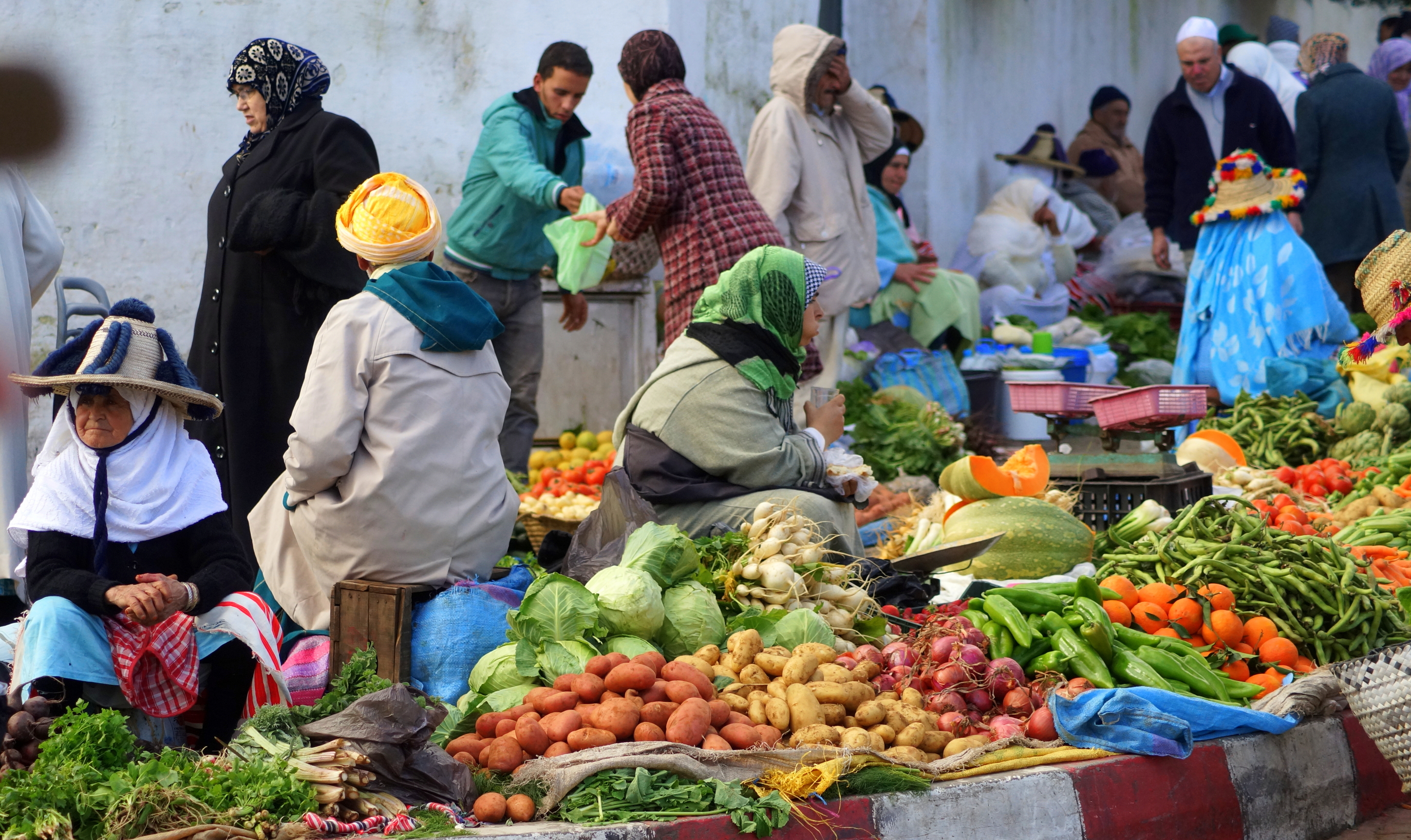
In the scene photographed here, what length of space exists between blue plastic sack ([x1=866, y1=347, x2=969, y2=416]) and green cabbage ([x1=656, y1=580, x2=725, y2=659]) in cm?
523

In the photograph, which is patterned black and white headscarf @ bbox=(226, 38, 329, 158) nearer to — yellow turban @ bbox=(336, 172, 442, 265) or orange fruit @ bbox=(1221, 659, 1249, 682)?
yellow turban @ bbox=(336, 172, 442, 265)

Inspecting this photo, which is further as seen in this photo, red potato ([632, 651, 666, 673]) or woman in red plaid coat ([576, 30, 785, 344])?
woman in red plaid coat ([576, 30, 785, 344])

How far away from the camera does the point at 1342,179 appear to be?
10.2m

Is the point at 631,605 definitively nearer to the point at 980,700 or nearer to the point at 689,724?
the point at 689,724

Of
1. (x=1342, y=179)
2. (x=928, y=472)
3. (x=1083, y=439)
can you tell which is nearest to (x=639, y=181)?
(x=928, y=472)

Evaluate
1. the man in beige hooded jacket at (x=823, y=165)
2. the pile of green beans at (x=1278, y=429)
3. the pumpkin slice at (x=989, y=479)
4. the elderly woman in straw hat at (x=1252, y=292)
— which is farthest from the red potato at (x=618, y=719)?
the elderly woman in straw hat at (x=1252, y=292)

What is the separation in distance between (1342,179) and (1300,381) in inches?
121

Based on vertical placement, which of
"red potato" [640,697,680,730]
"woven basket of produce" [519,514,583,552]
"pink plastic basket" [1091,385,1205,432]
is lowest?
"woven basket of produce" [519,514,583,552]

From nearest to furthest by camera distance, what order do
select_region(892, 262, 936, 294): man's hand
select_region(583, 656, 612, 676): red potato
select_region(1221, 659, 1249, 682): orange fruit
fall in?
select_region(583, 656, 612, 676): red potato → select_region(1221, 659, 1249, 682): orange fruit → select_region(892, 262, 936, 294): man's hand

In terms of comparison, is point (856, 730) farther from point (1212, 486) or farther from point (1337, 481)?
point (1337, 481)

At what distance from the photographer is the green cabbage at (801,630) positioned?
158 inches

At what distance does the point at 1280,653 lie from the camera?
4.40 meters

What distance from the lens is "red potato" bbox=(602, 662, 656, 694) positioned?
3408mm

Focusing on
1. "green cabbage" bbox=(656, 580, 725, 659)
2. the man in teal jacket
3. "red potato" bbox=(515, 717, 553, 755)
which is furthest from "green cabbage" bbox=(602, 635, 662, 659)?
the man in teal jacket
